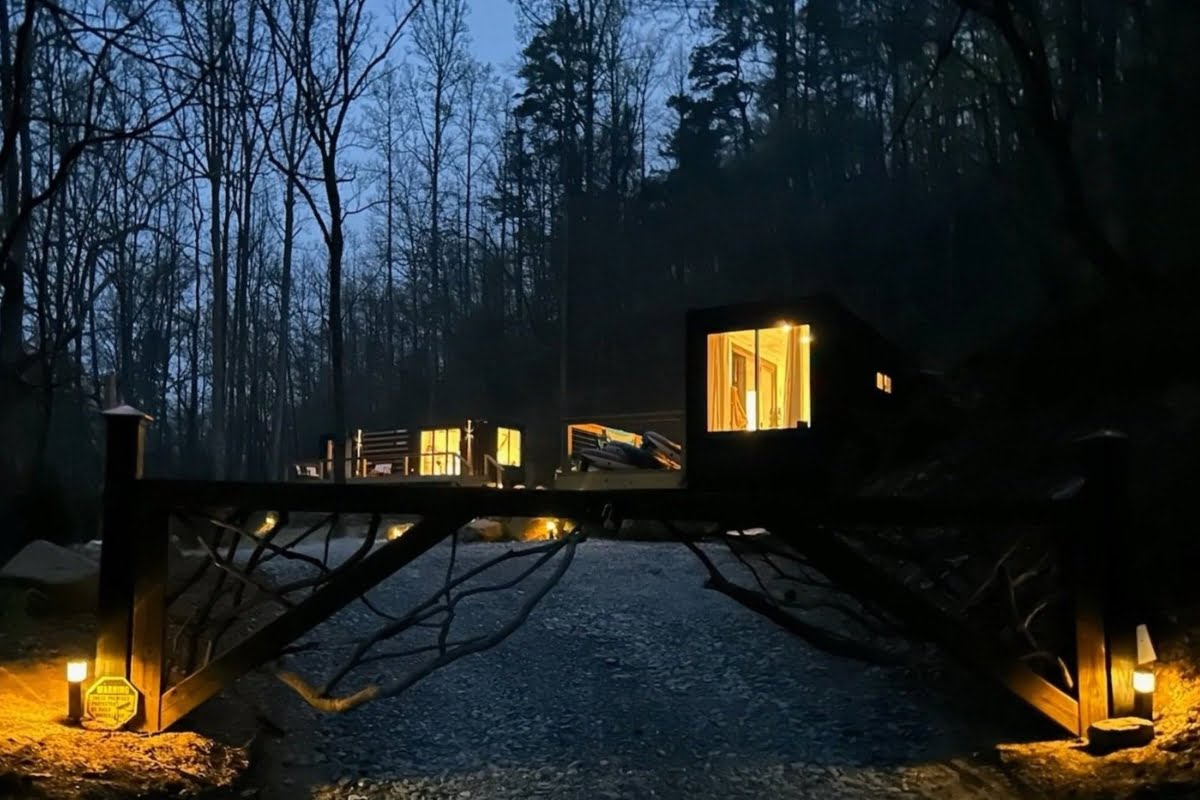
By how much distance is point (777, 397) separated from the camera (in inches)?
502

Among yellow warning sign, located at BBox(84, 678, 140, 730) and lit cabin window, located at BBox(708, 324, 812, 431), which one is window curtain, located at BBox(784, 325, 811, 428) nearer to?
lit cabin window, located at BBox(708, 324, 812, 431)

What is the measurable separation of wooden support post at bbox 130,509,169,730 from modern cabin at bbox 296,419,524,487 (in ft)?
57.4

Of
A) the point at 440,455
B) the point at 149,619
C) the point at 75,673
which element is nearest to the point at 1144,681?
the point at 149,619

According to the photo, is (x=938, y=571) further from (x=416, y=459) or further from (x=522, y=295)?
(x=522, y=295)

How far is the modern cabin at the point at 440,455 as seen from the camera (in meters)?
22.9

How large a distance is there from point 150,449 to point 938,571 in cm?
2833

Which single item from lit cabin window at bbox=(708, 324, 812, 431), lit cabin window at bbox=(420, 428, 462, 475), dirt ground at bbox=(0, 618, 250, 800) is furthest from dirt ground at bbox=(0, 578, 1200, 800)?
lit cabin window at bbox=(420, 428, 462, 475)

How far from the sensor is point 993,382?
1280 cm

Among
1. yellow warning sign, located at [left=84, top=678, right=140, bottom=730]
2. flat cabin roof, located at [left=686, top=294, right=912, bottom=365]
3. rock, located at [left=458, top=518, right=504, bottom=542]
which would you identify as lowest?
rock, located at [left=458, top=518, right=504, bottom=542]

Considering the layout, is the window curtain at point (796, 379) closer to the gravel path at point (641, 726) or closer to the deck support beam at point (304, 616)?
the gravel path at point (641, 726)

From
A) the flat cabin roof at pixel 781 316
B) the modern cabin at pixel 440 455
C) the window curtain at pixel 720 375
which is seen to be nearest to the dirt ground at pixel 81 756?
the window curtain at pixel 720 375

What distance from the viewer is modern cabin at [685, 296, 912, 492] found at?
1207cm

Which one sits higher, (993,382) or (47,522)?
(993,382)

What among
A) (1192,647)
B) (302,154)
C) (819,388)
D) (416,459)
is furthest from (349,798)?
(416,459)
